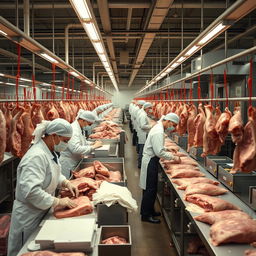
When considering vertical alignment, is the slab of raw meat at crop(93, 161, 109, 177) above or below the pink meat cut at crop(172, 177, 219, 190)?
above

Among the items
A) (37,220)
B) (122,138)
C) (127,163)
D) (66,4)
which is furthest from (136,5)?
(127,163)

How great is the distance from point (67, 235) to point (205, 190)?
7.10 ft

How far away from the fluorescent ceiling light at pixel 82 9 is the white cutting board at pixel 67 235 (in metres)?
2.11

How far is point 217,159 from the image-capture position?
5.29 metres

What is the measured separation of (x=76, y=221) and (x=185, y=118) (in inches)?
132

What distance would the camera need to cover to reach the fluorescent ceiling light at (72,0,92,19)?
→ 3107 mm

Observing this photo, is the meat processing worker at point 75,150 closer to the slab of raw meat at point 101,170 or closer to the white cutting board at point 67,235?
the slab of raw meat at point 101,170

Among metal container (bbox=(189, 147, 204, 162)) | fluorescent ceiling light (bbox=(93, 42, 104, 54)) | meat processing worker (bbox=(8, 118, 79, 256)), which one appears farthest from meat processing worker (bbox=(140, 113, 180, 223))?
meat processing worker (bbox=(8, 118, 79, 256))

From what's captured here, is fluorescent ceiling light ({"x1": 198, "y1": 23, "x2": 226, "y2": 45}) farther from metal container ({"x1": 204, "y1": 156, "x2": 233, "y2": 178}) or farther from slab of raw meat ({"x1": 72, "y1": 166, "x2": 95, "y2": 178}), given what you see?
slab of raw meat ({"x1": 72, "y1": 166, "x2": 95, "y2": 178})

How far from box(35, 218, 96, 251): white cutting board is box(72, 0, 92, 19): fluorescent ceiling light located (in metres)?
2.11

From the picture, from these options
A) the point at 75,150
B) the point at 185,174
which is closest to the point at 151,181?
the point at 185,174

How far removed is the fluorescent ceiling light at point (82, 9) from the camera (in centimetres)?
311

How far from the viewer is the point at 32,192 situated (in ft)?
10.0

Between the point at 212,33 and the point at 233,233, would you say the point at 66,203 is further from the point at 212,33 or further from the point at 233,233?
the point at 212,33
